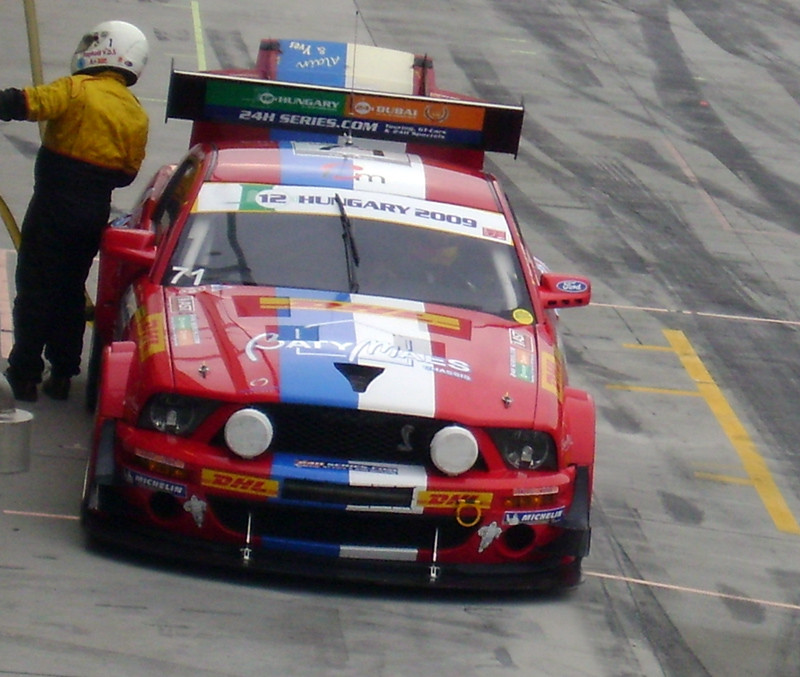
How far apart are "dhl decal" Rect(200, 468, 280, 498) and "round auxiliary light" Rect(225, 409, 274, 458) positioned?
0.09m

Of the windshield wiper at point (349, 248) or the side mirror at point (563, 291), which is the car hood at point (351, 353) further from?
the side mirror at point (563, 291)

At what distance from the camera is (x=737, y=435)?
29.8ft

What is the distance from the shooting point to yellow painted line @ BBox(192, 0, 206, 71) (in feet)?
56.7

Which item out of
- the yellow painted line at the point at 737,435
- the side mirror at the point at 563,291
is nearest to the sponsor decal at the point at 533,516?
the side mirror at the point at 563,291

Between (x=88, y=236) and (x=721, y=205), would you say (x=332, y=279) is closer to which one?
(x=88, y=236)

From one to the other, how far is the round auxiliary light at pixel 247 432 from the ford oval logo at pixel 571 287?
1.97m

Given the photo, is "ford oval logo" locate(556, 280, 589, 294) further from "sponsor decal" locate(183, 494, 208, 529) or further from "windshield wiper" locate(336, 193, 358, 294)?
"sponsor decal" locate(183, 494, 208, 529)

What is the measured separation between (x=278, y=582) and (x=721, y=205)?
897cm

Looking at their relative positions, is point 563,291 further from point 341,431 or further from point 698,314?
point 698,314

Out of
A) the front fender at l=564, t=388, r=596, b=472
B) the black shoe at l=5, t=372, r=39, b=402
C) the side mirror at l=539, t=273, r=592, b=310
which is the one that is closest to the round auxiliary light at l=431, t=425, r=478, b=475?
the front fender at l=564, t=388, r=596, b=472

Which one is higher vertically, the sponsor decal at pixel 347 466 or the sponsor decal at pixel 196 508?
the sponsor decal at pixel 347 466

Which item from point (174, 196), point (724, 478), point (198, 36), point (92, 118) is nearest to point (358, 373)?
point (174, 196)

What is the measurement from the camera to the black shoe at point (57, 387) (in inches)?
335

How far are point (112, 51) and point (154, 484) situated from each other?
2.74 meters
